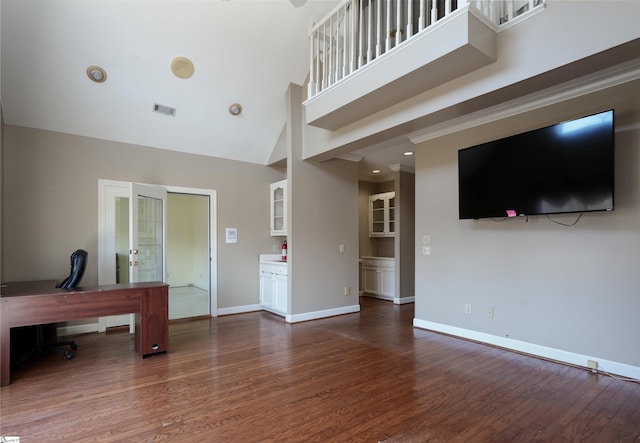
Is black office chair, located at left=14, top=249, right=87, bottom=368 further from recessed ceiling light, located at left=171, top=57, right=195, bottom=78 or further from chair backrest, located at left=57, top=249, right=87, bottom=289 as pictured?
recessed ceiling light, located at left=171, top=57, right=195, bottom=78

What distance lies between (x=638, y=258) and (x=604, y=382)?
1.08 meters

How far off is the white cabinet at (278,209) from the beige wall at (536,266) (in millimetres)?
2297

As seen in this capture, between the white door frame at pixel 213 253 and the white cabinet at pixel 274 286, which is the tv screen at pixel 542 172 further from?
the white door frame at pixel 213 253

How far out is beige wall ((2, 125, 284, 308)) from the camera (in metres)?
4.02

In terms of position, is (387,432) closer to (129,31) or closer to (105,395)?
(105,395)

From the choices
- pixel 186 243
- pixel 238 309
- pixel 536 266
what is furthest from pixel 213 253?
pixel 536 266

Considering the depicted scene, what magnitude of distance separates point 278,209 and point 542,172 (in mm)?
3970

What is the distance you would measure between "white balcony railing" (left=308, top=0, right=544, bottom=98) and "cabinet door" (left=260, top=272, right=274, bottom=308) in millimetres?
2986

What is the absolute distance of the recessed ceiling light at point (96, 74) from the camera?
3.86 m

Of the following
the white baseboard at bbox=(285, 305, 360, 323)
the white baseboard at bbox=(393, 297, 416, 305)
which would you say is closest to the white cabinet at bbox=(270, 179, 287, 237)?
the white baseboard at bbox=(285, 305, 360, 323)

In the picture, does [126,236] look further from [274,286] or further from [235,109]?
[235,109]

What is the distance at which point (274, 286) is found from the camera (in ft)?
17.6

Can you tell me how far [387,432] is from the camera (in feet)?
6.82

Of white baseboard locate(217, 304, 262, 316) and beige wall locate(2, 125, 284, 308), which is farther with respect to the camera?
white baseboard locate(217, 304, 262, 316)
